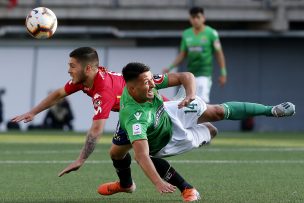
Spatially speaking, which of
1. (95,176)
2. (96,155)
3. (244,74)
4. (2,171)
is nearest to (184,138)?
(95,176)

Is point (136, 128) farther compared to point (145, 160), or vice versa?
point (136, 128)

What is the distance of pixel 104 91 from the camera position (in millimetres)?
9680

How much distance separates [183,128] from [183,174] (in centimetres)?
295

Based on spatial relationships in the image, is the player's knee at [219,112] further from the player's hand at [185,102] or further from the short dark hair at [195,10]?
the short dark hair at [195,10]

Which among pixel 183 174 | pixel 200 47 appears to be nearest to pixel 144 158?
pixel 183 174

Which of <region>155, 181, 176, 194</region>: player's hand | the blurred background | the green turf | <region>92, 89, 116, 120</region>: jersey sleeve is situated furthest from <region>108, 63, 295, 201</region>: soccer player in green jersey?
the blurred background

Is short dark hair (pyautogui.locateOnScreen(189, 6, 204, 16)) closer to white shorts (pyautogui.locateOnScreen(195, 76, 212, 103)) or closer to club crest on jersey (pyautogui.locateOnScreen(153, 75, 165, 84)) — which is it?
white shorts (pyautogui.locateOnScreen(195, 76, 212, 103))

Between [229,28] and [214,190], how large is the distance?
20.5m

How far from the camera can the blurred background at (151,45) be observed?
28219mm

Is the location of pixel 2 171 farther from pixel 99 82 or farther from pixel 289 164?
pixel 289 164

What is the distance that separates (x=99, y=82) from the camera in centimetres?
973

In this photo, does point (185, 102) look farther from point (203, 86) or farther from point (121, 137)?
point (203, 86)

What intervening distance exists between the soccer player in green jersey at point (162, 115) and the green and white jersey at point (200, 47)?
8035mm

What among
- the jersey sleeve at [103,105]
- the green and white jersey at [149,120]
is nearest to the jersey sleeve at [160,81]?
the green and white jersey at [149,120]
